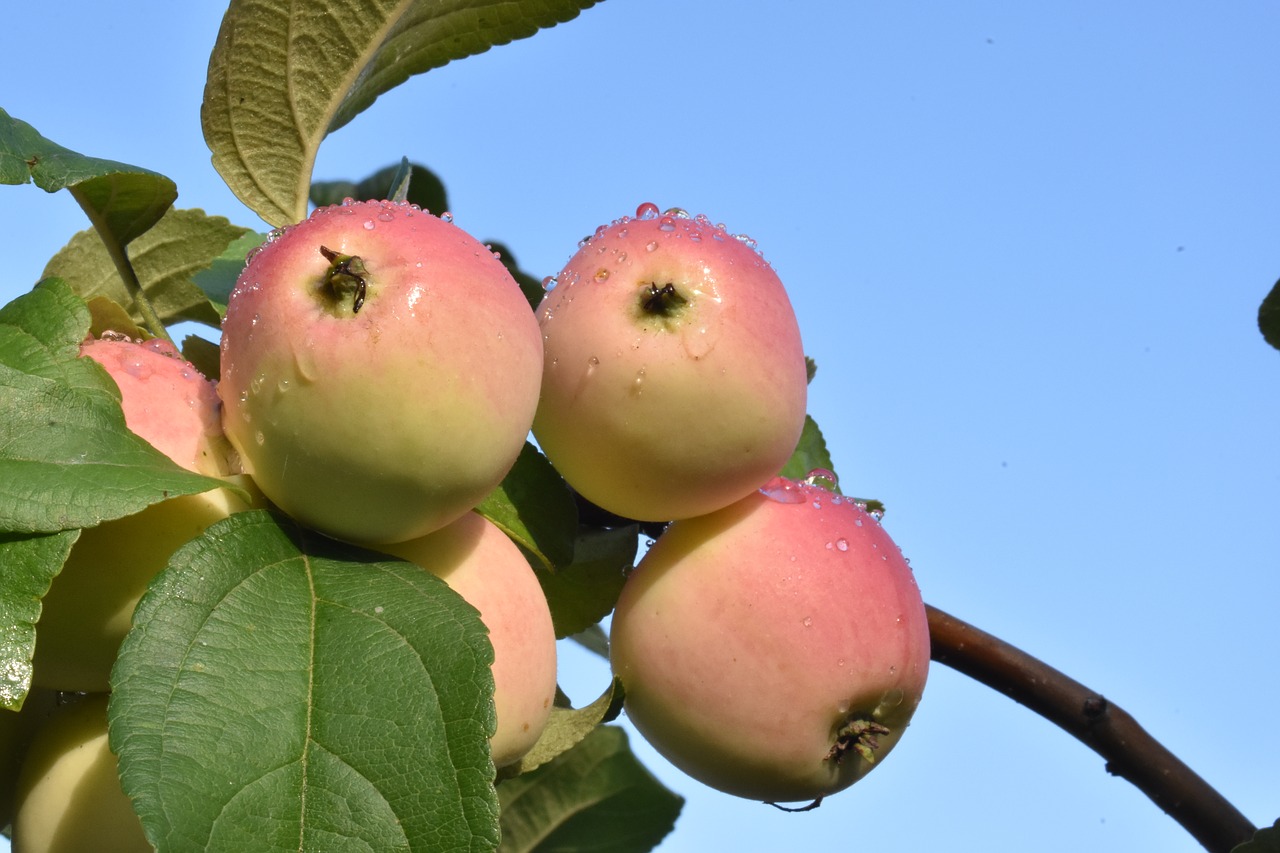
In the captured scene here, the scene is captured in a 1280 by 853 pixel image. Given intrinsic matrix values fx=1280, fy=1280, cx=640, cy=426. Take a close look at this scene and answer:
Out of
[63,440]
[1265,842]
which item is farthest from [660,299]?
[1265,842]

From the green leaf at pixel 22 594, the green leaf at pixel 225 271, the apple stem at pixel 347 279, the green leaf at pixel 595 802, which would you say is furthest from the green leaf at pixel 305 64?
the green leaf at pixel 595 802

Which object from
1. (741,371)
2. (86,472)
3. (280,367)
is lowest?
(86,472)

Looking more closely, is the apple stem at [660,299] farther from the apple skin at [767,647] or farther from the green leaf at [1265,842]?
the green leaf at [1265,842]

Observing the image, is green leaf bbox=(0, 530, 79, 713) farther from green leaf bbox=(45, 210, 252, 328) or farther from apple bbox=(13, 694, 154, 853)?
green leaf bbox=(45, 210, 252, 328)

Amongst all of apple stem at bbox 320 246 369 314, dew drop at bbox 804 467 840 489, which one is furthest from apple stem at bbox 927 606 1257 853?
apple stem at bbox 320 246 369 314

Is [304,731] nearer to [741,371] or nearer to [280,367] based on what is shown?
[280,367]

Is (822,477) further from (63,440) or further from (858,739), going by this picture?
(63,440)

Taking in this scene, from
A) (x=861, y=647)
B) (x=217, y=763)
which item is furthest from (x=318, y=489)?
(x=861, y=647)
